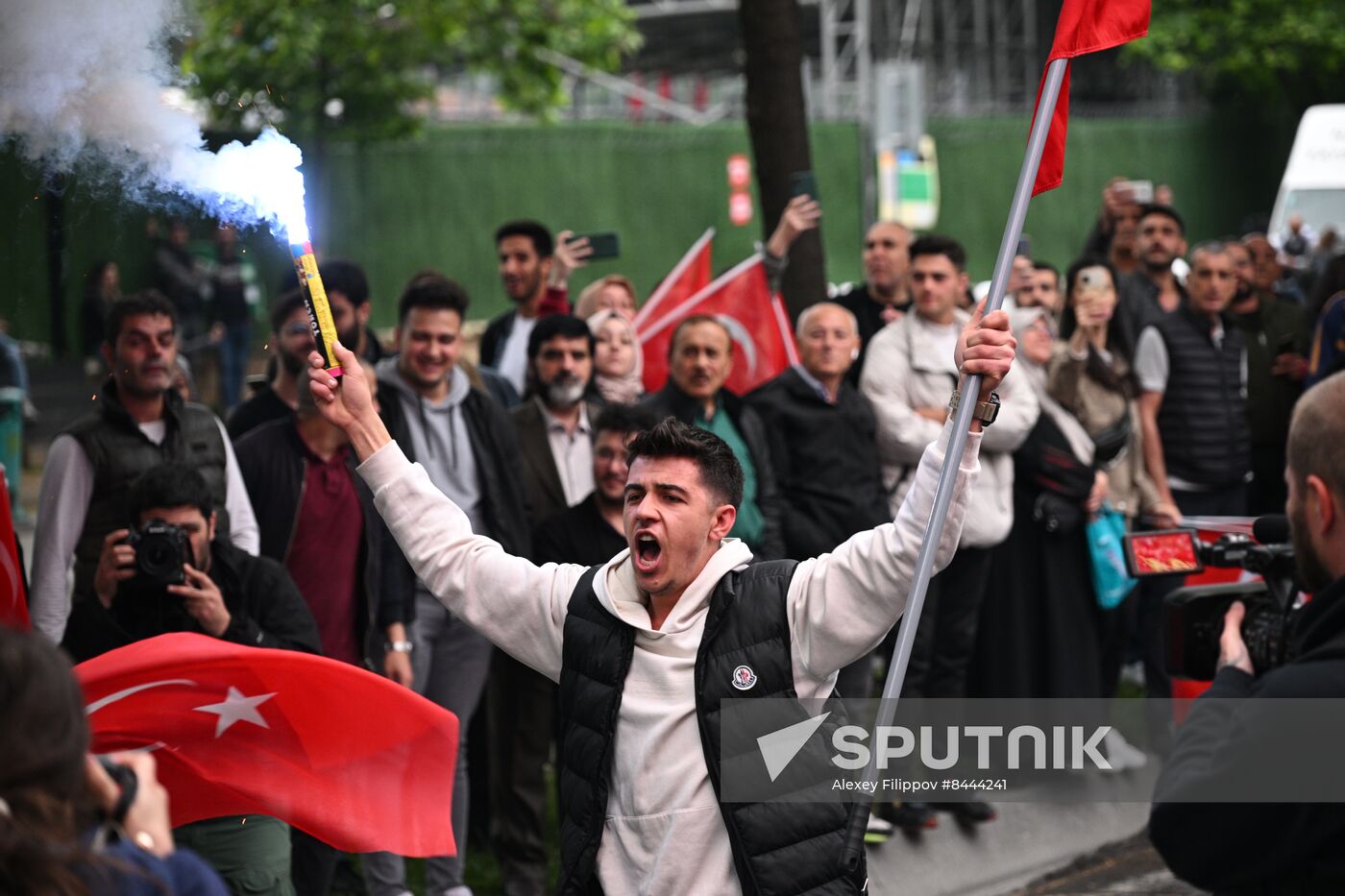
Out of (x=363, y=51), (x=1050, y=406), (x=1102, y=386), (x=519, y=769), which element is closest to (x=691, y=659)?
(x=519, y=769)

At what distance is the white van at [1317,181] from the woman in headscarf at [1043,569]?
12.6 metres

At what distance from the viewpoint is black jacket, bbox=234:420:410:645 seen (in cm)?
625

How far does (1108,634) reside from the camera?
8.77 meters

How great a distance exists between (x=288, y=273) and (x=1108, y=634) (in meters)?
4.21

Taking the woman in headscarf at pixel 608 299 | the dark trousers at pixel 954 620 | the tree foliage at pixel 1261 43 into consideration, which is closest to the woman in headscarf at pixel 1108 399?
the dark trousers at pixel 954 620

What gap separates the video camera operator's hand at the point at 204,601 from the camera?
17.1ft

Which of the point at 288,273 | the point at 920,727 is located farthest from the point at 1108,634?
the point at 288,273

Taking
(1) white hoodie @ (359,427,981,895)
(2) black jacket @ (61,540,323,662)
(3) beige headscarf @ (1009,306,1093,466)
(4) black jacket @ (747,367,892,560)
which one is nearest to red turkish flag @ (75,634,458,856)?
(1) white hoodie @ (359,427,981,895)

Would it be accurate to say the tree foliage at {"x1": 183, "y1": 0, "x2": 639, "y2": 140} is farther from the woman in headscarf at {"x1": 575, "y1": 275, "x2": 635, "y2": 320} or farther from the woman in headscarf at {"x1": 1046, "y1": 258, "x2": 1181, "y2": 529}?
the woman in headscarf at {"x1": 1046, "y1": 258, "x2": 1181, "y2": 529}

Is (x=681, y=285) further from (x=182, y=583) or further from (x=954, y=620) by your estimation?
(x=182, y=583)

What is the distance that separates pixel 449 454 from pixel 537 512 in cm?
59

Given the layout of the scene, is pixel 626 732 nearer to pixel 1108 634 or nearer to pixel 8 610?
pixel 8 610

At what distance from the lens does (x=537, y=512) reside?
7.13 m

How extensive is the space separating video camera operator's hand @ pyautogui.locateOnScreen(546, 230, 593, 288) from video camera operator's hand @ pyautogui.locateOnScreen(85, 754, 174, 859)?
6397mm
